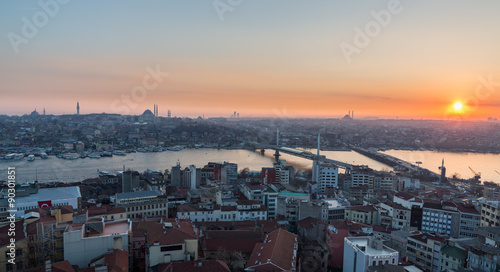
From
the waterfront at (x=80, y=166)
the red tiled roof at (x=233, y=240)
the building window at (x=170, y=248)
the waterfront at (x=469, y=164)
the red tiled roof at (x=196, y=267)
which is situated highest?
the building window at (x=170, y=248)

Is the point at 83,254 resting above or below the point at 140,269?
above

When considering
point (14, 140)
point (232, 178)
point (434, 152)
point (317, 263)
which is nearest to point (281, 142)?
point (434, 152)

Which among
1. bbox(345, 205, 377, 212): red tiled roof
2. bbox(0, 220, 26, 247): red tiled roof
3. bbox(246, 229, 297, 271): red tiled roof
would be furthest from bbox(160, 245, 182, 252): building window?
bbox(345, 205, 377, 212): red tiled roof

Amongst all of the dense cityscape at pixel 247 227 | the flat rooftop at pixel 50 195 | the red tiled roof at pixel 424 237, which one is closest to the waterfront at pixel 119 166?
the dense cityscape at pixel 247 227

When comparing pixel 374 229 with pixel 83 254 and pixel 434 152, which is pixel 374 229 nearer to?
pixel 83 254

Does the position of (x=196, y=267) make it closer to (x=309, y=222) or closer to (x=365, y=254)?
(x=365, y=254)

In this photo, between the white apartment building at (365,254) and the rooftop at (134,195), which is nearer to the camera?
the white apartment building at (365,254)

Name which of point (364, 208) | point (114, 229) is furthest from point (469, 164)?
point (114, 229)

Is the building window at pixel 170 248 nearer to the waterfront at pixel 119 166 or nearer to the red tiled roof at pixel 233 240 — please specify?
the red tiled roof at pixel 233 240

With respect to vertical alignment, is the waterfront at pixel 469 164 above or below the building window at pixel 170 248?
below
